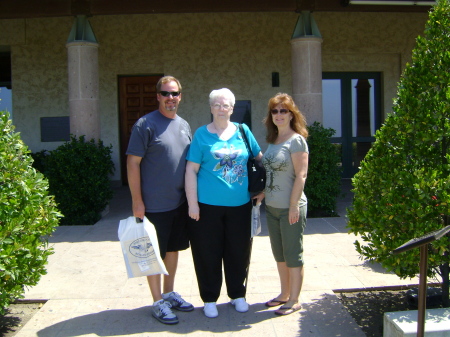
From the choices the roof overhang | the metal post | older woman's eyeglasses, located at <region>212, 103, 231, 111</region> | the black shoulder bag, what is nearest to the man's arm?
older woman's eyeglasses, located at <region>212, 103, 231, 111</region>

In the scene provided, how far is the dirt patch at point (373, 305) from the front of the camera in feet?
13.2

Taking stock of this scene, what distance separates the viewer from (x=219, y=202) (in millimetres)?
4055

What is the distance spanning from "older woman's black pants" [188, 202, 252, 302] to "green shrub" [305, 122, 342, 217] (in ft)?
12.5

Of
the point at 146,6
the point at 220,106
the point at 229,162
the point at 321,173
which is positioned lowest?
the point at 321,173

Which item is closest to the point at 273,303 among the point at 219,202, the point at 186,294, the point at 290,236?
the point at 290,236

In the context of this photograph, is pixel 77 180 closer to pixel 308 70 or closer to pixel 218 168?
pixel 308 70

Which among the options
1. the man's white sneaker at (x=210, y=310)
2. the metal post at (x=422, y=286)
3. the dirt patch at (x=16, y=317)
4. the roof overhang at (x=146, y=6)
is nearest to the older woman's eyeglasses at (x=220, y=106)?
the man's white sneaker at (x=210, y=310)

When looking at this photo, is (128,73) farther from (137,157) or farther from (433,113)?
(433,113)

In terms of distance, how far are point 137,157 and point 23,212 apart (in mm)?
911

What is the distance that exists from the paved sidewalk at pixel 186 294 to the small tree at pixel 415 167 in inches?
31.4

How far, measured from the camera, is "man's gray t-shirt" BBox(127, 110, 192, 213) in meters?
4.00

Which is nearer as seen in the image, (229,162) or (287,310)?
(229,162)

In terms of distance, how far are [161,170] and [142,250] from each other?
2.07 ft

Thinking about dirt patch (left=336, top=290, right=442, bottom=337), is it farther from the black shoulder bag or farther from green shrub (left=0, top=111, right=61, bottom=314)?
green shrub (left=0, top=111, right=61, bottom=314)
